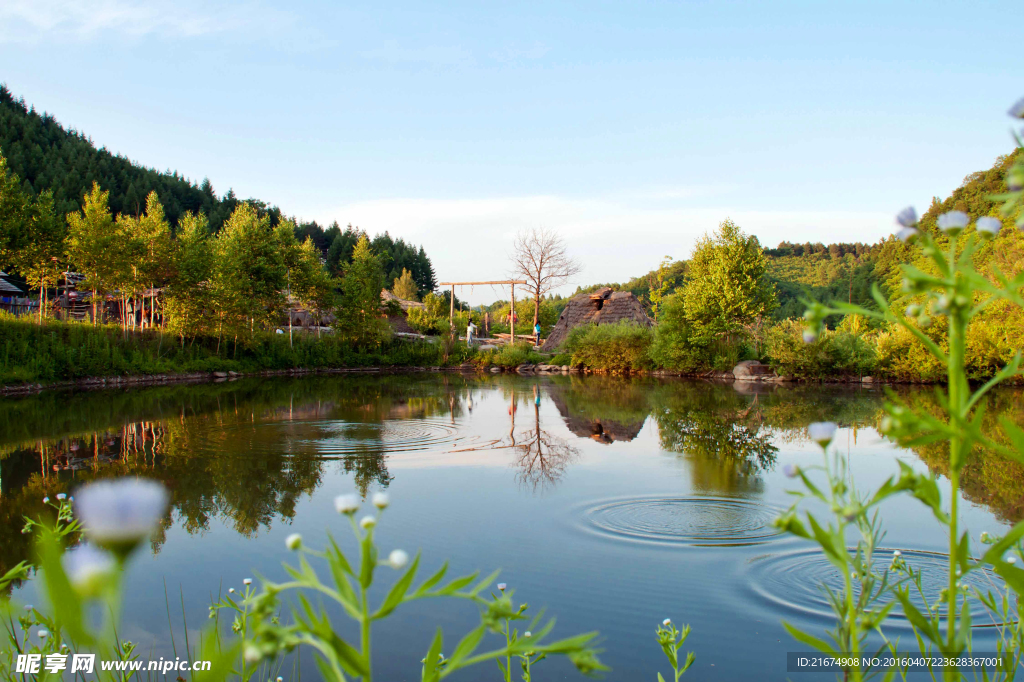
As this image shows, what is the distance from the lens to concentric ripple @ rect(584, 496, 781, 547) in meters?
4.97

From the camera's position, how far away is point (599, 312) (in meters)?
33.2

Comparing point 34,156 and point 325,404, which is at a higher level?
point 34,156

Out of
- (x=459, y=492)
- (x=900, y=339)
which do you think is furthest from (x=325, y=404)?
(x=900, y=339)

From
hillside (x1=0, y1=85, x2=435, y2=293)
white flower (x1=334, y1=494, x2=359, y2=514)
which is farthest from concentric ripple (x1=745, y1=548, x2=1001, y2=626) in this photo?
hillside (x1=0, y1=85, x2=435, y2=293)

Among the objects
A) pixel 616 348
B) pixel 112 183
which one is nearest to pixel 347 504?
pixel 616 348

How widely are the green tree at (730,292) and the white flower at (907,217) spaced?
77.5 feet

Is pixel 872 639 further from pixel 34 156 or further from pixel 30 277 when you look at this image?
pixel 34 156

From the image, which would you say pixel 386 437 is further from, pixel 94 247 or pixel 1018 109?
pixel 94 247

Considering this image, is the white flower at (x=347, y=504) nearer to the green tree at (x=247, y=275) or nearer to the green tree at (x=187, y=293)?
the green tree at (x=187, y=293)

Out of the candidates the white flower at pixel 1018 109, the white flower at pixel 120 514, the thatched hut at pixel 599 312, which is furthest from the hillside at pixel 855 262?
the white flower at pixel 120 514

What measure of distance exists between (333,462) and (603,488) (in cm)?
325

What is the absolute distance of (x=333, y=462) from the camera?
25.9 feet

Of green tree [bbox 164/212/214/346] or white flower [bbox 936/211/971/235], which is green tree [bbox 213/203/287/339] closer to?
green tree [bbox 164/212/214/346]

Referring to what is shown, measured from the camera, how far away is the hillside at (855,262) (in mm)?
27087
